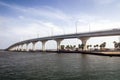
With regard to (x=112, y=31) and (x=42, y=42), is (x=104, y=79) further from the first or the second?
(x=42, y=42)

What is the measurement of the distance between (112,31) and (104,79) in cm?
7161

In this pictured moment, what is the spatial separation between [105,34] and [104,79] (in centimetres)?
7560

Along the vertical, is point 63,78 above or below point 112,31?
below

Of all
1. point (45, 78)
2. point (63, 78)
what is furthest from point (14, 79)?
point (63, 78)

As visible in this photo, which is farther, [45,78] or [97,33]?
[97,33]

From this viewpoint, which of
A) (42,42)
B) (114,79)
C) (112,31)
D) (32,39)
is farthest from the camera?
(32,39)

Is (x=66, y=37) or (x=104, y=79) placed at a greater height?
(x=66, y=37)

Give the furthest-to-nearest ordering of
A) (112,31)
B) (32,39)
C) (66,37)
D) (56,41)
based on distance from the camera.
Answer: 1. (32,39)
2. (56,41)
3. (66,37)
4. (112,31)

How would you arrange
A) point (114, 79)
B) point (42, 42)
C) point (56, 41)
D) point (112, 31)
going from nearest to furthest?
point (114, 79)
point (112, 31)
point (56, 41)
point (42, 42)

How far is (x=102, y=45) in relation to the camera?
477ft

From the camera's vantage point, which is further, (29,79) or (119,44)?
(119,44)

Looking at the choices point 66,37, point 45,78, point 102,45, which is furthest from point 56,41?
point 45,78

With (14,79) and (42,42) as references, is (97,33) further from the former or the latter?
(14,79)

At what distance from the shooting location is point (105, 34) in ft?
322
